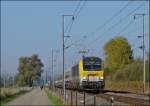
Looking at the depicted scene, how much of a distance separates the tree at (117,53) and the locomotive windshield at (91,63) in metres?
18.3

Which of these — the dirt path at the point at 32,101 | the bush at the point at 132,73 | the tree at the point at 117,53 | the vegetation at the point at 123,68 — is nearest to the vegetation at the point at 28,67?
the tree at the point at 117,53

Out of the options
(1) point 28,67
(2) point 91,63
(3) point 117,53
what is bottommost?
(2) point 91,63

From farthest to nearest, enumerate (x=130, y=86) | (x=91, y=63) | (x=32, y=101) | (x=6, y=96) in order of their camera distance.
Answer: (x=6, y=96) < (x=130, y=86) < (x=91, y=63) < (x=32, y=101)

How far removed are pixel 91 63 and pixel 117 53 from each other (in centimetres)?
2905

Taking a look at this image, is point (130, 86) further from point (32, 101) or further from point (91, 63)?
point (32, 101)

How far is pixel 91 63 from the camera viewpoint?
191ft

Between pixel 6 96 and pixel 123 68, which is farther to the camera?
pixel 123 68

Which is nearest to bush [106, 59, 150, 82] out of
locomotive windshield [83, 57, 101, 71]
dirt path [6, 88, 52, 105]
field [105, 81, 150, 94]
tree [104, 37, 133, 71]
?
field [105, 81, 150, 94]

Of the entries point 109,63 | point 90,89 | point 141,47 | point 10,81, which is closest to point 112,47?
point 109,63

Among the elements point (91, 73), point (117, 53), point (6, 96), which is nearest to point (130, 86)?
point (117, 53)

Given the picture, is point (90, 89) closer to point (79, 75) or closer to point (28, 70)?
point (79, 75)

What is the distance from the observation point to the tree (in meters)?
80.6

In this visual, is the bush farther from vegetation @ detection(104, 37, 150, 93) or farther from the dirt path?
the dirt path

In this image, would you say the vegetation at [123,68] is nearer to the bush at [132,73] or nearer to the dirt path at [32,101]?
the bush at [132,73]
